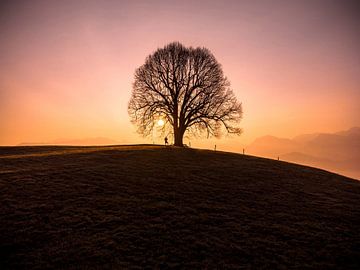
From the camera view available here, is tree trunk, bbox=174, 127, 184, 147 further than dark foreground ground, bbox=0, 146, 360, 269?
Yes

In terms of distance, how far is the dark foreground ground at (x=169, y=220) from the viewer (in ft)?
25.3

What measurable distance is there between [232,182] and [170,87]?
21.5 m

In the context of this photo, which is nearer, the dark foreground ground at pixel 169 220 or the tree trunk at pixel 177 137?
the dark foreground ground at pixel 169 220

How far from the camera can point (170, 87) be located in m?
34.7

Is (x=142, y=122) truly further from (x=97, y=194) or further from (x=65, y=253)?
(x=65, y=253)

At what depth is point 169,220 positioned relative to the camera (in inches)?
407

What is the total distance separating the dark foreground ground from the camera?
7715mm

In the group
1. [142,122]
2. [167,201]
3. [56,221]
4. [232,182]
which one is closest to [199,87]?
[142,122]

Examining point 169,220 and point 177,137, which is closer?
point 169,220

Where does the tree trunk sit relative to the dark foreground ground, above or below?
above

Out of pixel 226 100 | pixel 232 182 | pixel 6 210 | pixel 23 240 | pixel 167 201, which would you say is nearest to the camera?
pixel 23 240

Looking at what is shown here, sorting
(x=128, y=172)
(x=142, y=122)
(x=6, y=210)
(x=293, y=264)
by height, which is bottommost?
(x=293, y=264)

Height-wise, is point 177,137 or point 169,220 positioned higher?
point 177,137

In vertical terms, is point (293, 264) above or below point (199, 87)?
below
